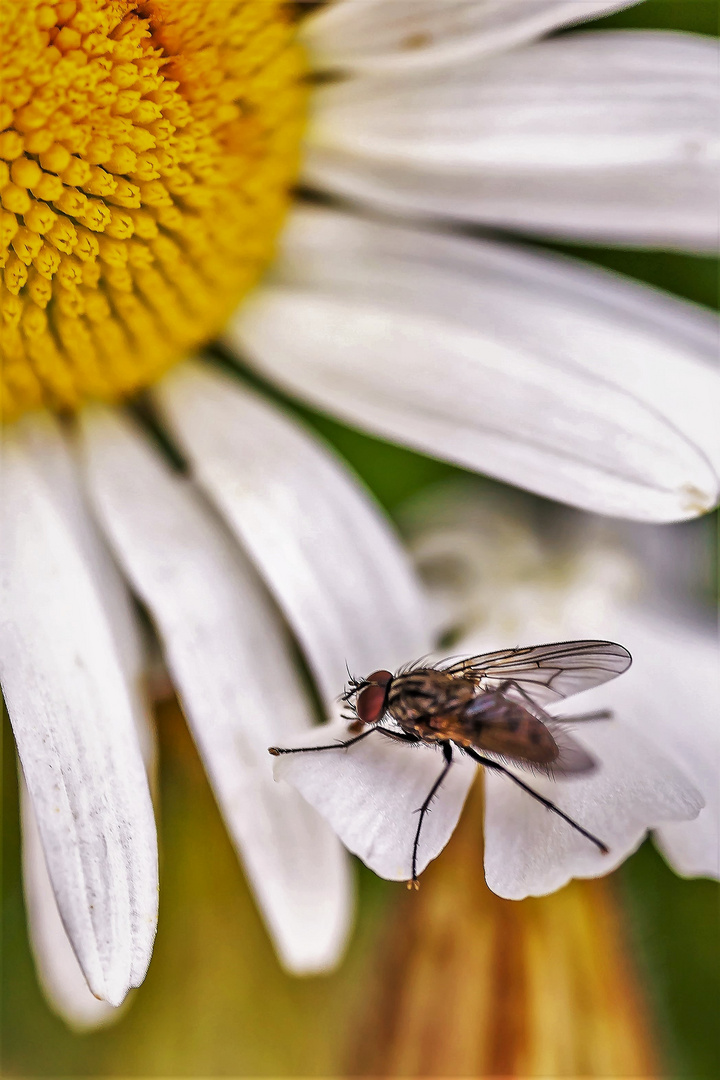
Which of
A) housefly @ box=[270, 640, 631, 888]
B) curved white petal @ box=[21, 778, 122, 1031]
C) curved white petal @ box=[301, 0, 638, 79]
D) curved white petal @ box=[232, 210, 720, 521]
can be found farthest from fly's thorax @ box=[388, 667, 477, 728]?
curved white petal @ box=[301, 0, 638, 79]

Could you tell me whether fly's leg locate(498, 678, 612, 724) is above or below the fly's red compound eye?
below

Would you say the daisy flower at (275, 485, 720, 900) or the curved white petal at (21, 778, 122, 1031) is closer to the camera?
the daisy flower at (275, 485, 720, 900)

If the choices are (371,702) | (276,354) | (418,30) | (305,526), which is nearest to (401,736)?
(371,702)

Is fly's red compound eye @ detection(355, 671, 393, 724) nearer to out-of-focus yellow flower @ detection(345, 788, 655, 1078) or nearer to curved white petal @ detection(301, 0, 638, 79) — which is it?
out-of-focus yellow flower @ detection(345, 788, 655, 1078)

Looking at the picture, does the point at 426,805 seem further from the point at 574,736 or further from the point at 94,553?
the point at 94,553

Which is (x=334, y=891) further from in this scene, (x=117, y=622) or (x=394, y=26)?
(x=394, y=26)

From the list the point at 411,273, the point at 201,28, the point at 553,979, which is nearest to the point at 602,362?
the point at 411,273

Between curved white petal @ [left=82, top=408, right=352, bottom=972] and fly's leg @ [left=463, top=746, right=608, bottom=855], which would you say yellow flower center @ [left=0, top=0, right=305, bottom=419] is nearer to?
curved white petal @ [left=82, top=408, right=352, bottom=972]

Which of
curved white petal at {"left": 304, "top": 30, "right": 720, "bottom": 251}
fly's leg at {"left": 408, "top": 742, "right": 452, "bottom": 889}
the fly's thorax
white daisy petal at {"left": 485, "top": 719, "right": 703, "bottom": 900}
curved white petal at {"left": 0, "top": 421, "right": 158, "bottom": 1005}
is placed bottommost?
white daisy petal at {"left": 485, "top": 719, "right": 703, "bottom": 900}
